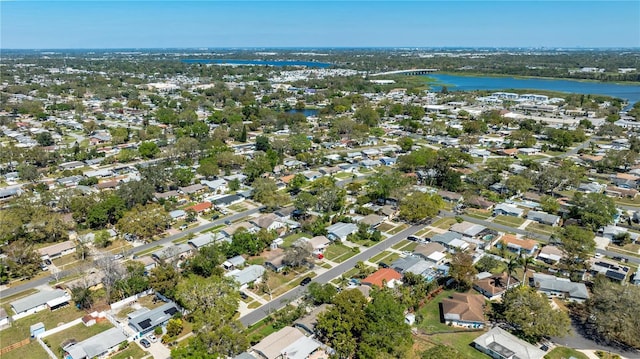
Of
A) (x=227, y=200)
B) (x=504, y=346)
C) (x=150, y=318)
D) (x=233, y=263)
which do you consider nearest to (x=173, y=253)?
(x=233, y=263)

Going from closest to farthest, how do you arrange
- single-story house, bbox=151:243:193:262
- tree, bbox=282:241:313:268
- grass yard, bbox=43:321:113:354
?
grass yard, bbox=43:321:113:354
tree, bbox=282:241:313:268
single-story house, bbox=151:243:193:262

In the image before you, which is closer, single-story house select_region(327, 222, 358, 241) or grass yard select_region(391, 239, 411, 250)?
grass yard select_region(391, 239, 411, 250)

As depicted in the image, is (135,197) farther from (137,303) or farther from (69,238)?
(137,303)

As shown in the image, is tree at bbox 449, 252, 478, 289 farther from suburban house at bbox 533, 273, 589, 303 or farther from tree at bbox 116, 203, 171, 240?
tree at bbox 116, 203, 171, 240

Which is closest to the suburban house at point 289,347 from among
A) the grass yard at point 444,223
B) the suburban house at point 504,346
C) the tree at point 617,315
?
the suburban house at point 504,346

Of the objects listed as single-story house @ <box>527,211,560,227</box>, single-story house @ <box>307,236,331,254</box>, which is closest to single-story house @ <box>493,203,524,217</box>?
single-story house @ <box>527,211,560,227</box>

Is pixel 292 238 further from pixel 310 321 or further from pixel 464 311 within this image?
pixel 464 311
